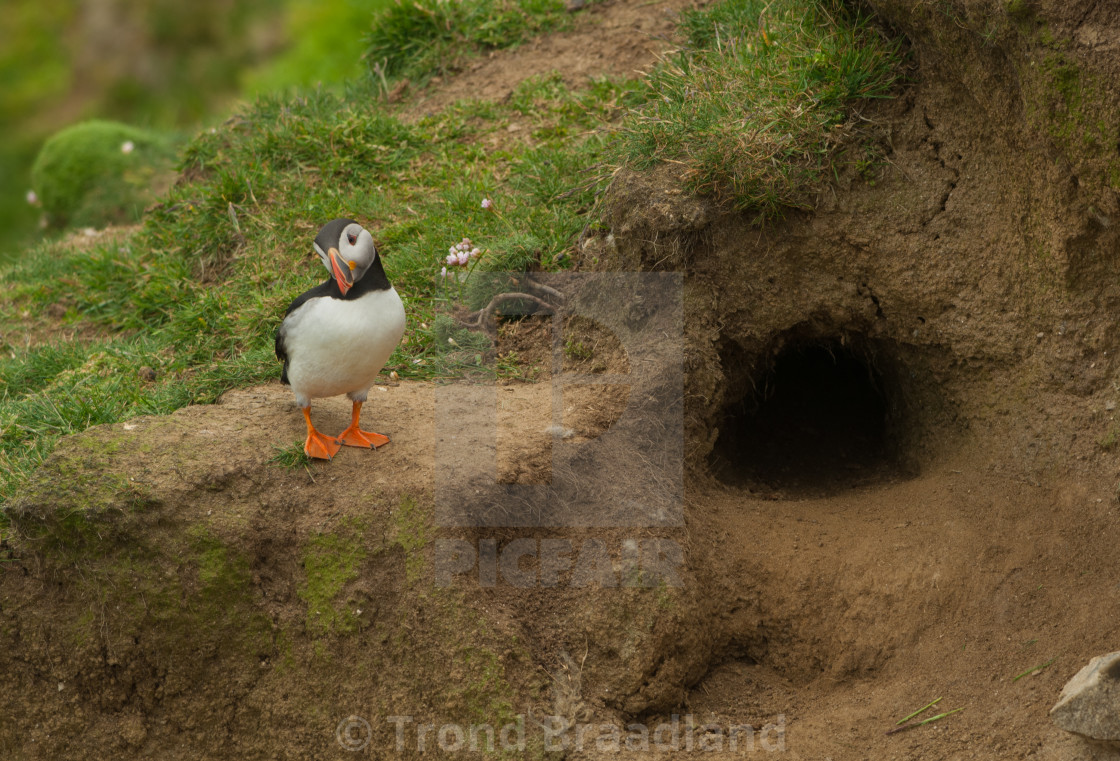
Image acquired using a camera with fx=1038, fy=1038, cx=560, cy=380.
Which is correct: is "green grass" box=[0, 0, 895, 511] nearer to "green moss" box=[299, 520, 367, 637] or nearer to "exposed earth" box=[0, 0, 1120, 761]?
"exposed earth" box=[0, 0, 1120, 761]

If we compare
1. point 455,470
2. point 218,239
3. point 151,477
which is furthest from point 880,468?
point 218,239

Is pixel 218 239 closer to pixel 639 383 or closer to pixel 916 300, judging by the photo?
pixel 639 383

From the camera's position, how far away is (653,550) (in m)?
3.59

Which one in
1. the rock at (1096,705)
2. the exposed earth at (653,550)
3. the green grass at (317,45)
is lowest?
the rock at (1096,705)

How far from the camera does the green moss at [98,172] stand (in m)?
7.32

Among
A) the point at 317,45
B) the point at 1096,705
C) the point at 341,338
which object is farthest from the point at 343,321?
the point at 317,45

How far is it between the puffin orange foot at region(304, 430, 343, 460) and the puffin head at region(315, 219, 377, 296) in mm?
604

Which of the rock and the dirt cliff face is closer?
the rock

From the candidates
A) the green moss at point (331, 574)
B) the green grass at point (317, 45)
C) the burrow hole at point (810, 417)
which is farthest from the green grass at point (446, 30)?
the green moss at point (331, 574)

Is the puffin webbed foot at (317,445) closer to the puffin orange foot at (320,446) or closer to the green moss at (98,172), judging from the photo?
the puffin orange foot at (320,446)

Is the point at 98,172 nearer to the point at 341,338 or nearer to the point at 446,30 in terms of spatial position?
the point at 446,30

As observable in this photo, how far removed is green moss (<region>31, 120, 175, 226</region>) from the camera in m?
7.32

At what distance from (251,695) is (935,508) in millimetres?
2607

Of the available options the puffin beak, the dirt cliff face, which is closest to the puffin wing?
the puffin beak
